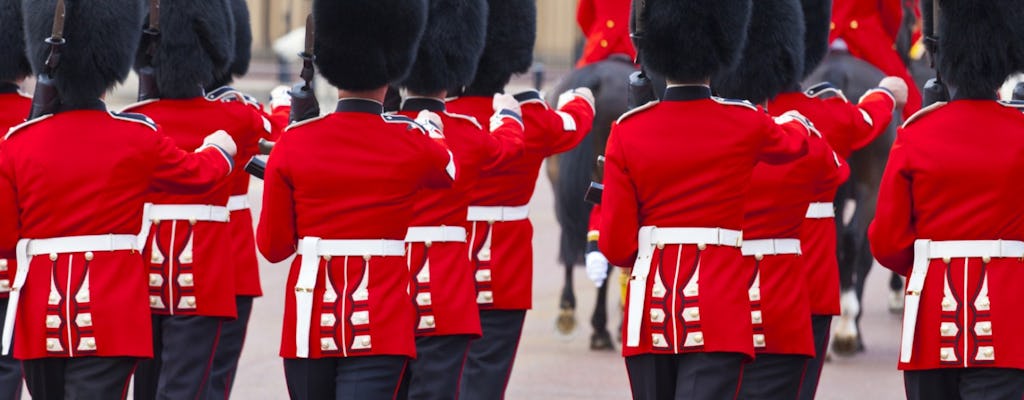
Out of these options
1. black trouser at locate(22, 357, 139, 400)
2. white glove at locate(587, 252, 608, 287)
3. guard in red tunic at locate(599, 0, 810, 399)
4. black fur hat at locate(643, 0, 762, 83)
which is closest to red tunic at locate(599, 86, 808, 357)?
guard in red tunic at locate(599, 0, 810, 399)

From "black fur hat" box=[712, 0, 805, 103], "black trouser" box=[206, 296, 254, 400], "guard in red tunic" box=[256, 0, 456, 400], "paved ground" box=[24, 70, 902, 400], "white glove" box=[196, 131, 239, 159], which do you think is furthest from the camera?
"paved ground" box=[24, 70, 902, 400]

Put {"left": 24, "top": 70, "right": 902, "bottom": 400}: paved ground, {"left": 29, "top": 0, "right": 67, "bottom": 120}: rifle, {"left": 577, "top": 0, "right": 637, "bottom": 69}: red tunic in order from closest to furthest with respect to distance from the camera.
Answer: {"left": 29, "top": 0, "right": 67, "bottom": 120}: rifle
{"left": 24, "top": 70, "right": 902, "bottom": 400}: paved ground
{"left": 577, "top": 0, "right": 637, "bottom": 69}: red tunic

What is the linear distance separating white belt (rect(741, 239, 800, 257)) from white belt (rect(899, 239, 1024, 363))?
0.58 metres

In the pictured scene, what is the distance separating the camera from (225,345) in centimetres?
575

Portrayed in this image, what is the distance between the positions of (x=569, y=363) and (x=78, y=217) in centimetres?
372

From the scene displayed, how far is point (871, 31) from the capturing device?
26.2ft

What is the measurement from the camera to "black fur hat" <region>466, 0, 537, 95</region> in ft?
19.7

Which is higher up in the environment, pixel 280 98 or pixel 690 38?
pixel 690 38

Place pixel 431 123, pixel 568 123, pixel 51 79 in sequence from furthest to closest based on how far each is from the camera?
pixel 568 123
pixel 431 123
pixel 51 79

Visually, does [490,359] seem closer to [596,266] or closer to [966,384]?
[966,384]

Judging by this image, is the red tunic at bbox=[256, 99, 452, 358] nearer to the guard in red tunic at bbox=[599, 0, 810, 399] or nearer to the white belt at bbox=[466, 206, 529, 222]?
the guard in red tunic at bbox=[599, 0, 810, 399]

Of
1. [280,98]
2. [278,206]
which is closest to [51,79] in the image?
[278,206]

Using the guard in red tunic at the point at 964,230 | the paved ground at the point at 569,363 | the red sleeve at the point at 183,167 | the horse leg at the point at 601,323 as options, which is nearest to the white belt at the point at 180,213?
the red sleeve at the point at 183,167

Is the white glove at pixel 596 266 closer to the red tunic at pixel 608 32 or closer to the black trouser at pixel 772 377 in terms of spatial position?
the red tunic at pixel 608 32
